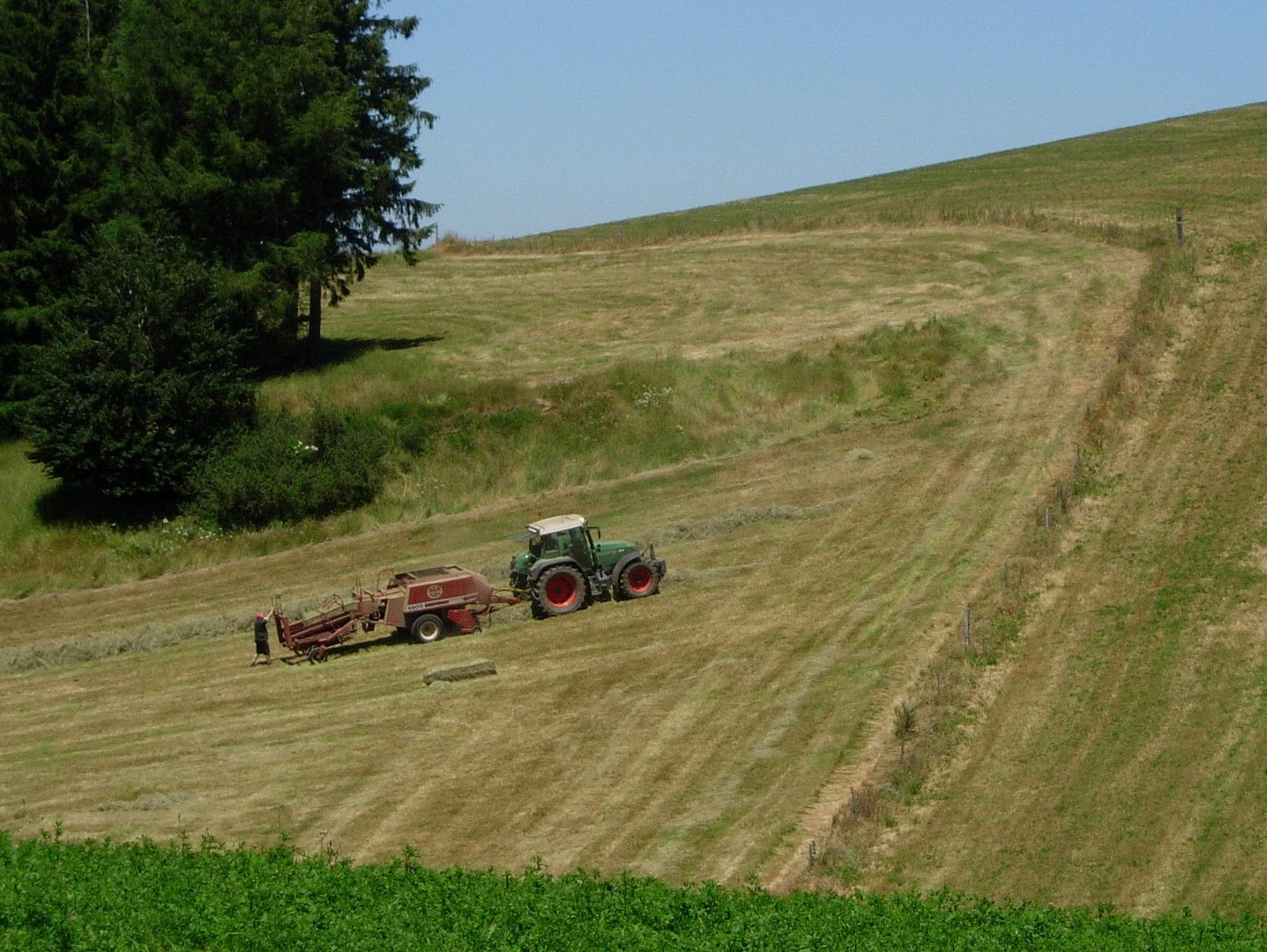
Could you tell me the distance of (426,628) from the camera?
94.4 ft

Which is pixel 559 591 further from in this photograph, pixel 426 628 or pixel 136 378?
pixel 136 378

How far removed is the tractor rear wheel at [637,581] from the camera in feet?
98.0

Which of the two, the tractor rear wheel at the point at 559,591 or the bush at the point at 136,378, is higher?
the bush at the point at 136,378

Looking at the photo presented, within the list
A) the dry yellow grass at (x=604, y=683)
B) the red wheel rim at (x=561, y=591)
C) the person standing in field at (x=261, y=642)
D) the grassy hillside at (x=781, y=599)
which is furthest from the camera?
the red wheel rim at (x=561, y=591)

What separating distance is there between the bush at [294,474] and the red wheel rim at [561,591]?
9899 mm

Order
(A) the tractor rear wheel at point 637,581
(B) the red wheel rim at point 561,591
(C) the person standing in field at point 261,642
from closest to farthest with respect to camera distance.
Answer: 1. (C) the person standing in field at point 261,642
2. (B) the red wheel rim at point 561,591
3. (A) the tractor rear wheel at point 637,581

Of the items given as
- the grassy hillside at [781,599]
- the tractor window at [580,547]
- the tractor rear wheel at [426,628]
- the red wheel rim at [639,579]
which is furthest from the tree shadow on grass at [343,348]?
the red wheel rim at [639,579]

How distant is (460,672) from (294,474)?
504 inches

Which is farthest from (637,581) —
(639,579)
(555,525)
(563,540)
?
(555,525)

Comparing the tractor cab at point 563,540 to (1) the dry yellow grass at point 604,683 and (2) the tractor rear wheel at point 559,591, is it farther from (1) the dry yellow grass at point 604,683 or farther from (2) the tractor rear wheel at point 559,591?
(1) the dry yellow grass at point 604,683

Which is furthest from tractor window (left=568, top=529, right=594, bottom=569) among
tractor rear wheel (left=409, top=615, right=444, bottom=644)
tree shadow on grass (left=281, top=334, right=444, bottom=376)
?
tree shadow on grass (left=281, top=334, right=444, bottom=376)

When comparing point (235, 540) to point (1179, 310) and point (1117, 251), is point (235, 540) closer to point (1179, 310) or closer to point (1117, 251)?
point (1179, 310)

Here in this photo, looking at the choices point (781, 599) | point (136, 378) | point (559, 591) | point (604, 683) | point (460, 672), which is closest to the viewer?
point (604, 683)

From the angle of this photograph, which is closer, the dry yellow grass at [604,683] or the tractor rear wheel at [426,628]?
the dry yellow grass at [604,683]
